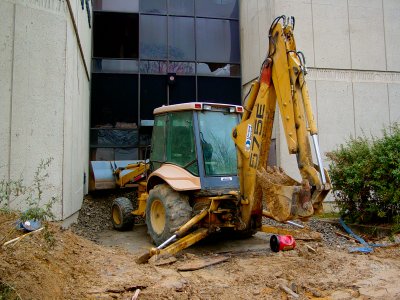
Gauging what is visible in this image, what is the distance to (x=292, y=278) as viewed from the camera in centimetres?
487

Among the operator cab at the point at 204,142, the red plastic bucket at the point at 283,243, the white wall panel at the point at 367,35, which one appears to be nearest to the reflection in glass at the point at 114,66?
the operator cab at the point at 204,142

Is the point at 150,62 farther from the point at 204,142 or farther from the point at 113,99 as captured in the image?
the point at 204,142

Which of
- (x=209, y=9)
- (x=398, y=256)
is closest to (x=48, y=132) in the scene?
(x=398, y=256)

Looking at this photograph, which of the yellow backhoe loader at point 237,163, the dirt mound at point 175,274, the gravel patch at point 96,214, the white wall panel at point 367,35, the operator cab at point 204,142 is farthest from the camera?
the white wall panel at point 367,35

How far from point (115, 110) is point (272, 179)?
→ 900cm

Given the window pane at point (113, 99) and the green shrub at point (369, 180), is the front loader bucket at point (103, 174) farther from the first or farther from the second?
the green shrub at point (369, 180)

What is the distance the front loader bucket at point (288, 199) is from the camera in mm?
4770

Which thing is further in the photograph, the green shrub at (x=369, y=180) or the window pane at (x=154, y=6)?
the window pane at (x=154, y=6)

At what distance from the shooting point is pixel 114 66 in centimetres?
1330

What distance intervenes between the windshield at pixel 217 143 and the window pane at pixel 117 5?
8444 millimetres

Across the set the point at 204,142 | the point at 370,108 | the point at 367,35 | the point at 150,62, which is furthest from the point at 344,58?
the point at 204,142

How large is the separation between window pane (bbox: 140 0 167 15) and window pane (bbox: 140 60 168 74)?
1894mm

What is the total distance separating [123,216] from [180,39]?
8.01 meters

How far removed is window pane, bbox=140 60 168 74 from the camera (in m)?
13.4
